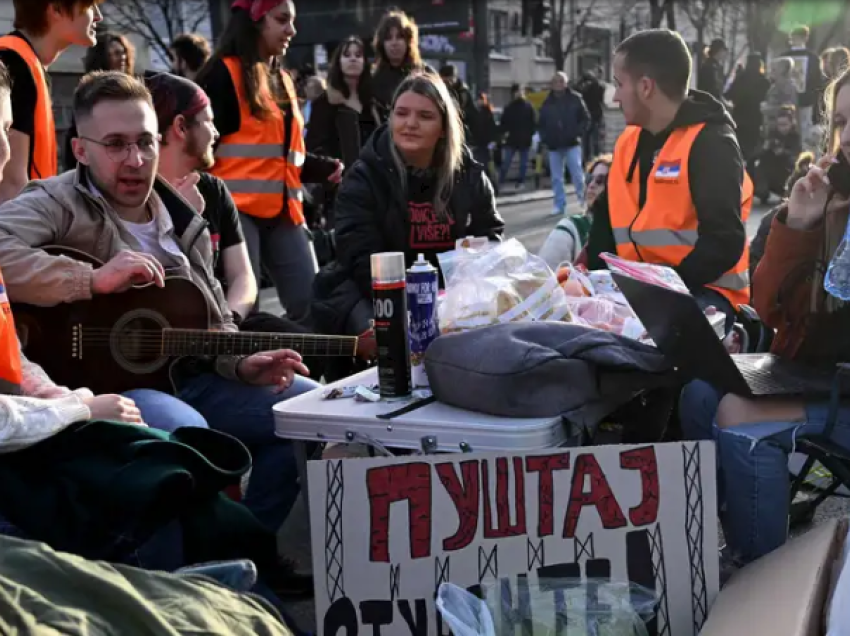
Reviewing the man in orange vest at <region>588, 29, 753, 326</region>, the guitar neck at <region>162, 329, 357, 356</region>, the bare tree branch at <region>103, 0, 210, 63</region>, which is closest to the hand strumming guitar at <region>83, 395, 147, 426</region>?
the guitar neck at <region>162, 329, 357, 356</region>

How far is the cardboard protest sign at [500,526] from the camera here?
2.00 m

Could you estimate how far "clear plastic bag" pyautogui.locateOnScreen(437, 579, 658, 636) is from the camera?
190 centimetres

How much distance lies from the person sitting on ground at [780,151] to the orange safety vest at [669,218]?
337 inches

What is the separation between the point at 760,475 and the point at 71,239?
1.84 metres

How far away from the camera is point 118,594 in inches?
63.7

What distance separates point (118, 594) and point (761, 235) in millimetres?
3234

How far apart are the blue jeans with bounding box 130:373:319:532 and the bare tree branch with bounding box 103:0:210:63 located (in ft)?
57.5

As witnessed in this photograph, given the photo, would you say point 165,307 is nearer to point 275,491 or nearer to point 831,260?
point 275,491

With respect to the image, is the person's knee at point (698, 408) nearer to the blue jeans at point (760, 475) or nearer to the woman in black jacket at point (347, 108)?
the blue jeans at point (760, 475)

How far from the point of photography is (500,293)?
2461mm

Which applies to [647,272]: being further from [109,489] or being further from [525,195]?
[525,195]

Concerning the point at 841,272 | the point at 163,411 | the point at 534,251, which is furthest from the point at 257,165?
the point at 534,251

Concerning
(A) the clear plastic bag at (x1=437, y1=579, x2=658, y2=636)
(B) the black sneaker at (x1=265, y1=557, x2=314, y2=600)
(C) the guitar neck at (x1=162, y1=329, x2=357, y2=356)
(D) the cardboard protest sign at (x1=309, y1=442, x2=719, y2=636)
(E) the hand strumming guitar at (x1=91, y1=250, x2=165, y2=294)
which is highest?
(E) the hand strumming guitar at (x1=91, y1=250, x2=165, y2=294)

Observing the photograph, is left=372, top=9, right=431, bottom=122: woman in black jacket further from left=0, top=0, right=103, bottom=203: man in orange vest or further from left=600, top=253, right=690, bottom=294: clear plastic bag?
left=600, top=253, right=690, bottom=294: clear plastic bag
